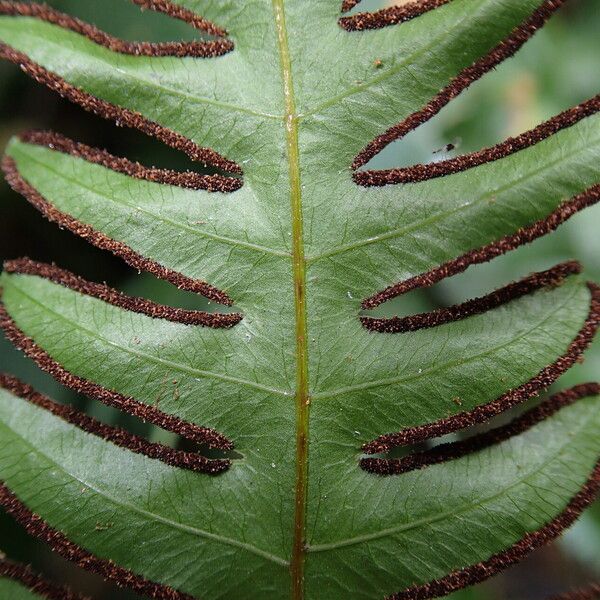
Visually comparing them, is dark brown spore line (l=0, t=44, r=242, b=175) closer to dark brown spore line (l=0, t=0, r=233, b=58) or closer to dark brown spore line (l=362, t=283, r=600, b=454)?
dark brown spore line (l=0, t=0, r=233, b=58)

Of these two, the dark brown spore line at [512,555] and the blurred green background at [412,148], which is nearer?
the dark brown spore line at [512,555]

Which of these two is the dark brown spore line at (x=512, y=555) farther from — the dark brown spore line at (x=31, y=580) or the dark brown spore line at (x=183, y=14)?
the dark brown spore line at (x=183, y=14)

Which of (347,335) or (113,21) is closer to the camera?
(347,335)

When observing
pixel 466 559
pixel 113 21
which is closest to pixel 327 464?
pixel 466 559

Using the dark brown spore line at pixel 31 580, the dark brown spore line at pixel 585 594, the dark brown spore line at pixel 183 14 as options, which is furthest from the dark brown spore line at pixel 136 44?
the dark brown spore line at pixel 585 594

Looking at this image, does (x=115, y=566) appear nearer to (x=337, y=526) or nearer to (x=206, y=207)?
(x=337, y=526)

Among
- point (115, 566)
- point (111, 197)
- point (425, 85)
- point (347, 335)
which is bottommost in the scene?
point (115, 566)

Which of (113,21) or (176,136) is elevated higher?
(113,21)
